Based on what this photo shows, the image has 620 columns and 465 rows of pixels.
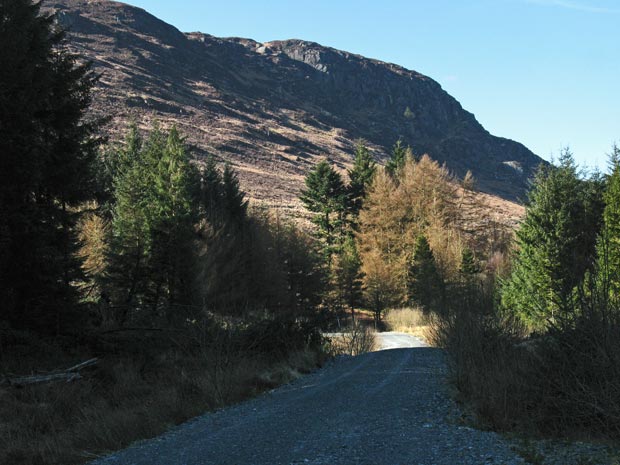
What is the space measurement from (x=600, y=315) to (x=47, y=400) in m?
10.9

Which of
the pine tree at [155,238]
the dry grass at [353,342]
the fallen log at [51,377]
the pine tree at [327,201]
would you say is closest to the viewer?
the fallen log at [51,377]

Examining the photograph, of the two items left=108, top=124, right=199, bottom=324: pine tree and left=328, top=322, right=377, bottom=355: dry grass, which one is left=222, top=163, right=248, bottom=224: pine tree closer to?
left=108, top=124, right=199, bottom=324: pine tree

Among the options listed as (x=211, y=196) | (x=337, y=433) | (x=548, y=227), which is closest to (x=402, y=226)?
(x=211, y=196)

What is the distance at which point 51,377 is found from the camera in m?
12.9

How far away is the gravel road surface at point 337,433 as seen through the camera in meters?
6.86

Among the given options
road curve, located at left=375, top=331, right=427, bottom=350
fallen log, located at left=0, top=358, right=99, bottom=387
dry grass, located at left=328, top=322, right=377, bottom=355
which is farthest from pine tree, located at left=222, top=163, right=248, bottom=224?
fallen log, located at left=0, top=358, right=99, bottom=387

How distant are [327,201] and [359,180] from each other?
20.6ft

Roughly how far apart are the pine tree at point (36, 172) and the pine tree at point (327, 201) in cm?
3911

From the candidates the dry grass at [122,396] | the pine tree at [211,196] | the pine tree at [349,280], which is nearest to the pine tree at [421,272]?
the pine tree at [349,280]

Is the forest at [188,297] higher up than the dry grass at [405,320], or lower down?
higher up

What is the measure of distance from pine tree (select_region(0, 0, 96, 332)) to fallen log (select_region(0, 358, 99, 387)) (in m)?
3.02

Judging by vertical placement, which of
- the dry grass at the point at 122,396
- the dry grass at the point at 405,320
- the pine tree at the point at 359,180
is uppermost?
the pine tree at the point at 359,180

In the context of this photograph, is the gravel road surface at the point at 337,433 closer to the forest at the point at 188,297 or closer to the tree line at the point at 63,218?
the forest at the point at 188,297

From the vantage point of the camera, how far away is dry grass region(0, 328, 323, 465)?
8.99 metres
